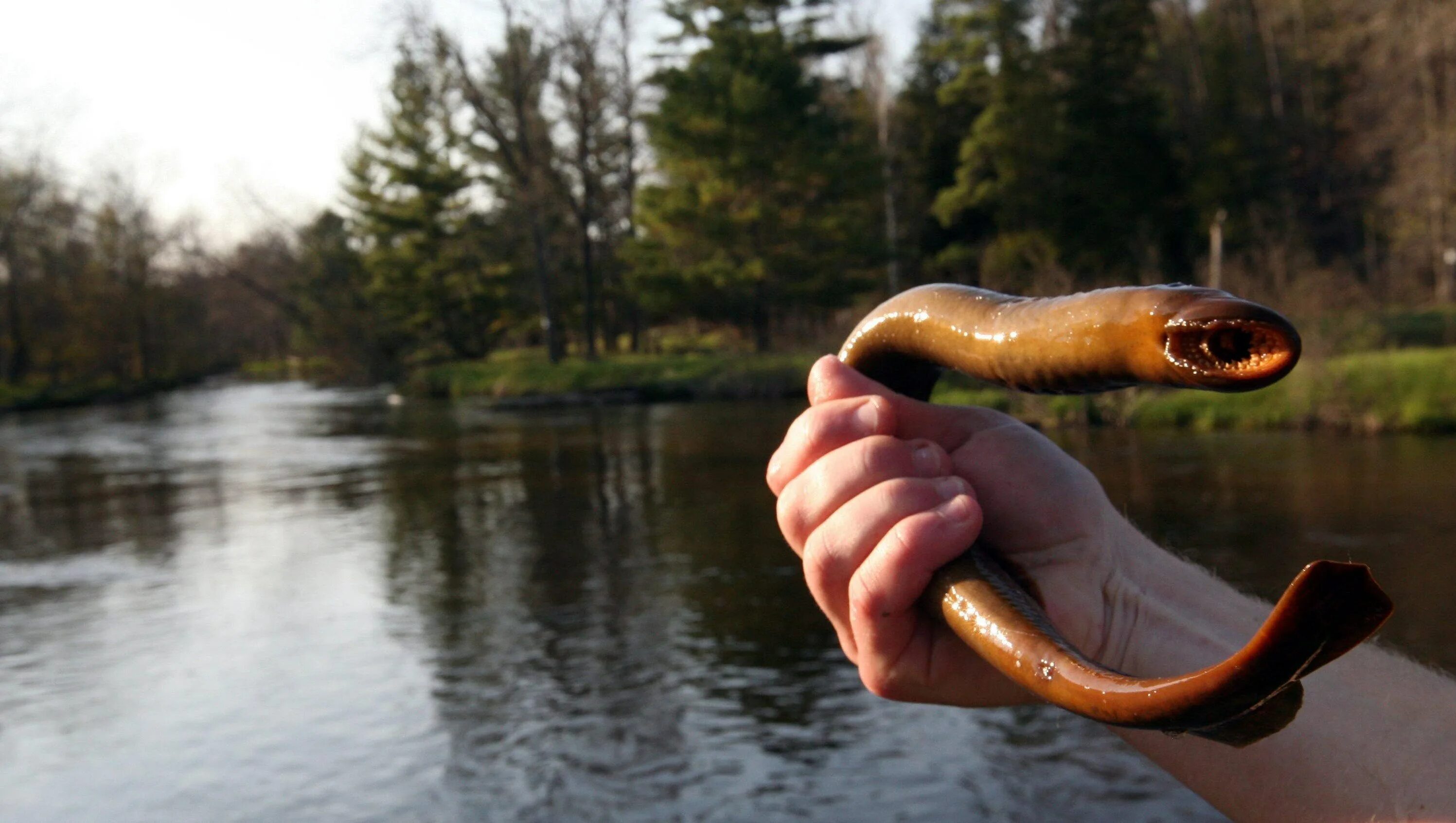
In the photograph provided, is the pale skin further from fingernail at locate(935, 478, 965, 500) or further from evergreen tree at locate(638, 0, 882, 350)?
evergreen tree at locate(638, 0, 882, 350)

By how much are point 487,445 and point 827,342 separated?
58.0 feet

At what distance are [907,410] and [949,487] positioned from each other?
198 mm

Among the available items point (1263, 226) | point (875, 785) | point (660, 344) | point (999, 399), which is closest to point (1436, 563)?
point (875, 785)

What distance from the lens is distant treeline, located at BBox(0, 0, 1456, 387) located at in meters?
42.1

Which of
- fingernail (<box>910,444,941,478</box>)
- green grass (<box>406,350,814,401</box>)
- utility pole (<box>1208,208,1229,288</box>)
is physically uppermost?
utility pole (<box>1208,208,1229,288</box>)

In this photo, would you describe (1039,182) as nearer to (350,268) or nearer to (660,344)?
(660,344)

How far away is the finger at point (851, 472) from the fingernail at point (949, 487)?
4 cm

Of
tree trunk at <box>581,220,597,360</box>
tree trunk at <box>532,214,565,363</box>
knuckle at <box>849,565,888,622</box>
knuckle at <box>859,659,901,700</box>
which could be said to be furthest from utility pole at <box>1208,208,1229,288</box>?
knuckle at <box>849,565,888,622</box>

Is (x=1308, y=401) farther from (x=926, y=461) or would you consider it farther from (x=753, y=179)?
(x=753, y=179)

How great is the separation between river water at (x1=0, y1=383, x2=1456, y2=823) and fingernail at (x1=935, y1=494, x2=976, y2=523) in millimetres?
3584

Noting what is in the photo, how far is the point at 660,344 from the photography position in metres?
53.2

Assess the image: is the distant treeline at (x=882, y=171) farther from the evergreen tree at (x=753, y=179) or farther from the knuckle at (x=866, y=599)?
the knuckle at (x=866, y=599)

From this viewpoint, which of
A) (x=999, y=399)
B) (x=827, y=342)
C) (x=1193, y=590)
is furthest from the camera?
(x=827, y=342)

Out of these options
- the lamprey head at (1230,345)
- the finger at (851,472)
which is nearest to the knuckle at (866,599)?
the finger at (851,472)
